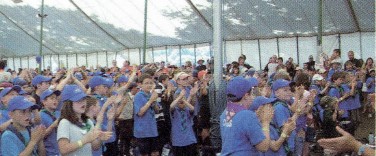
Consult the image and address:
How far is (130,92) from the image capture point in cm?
882

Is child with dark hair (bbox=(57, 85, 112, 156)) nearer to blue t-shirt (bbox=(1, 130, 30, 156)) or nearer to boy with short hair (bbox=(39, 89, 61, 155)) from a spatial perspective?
blue t-shirt (bbox=(1, 130, 30, 156))

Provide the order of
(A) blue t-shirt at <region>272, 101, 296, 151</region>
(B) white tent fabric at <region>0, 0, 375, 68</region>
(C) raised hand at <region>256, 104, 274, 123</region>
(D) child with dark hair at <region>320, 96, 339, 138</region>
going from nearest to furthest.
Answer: (C) raised hand at <region>256, 104, 274, 123</region> → (A) blue t-shirt at <region>272, 101, 296, 151</region> → (D) child with dark hair at <region>320, 96, 339, 138</region> → (B) white tent fabric at <region>0, 0, 375, 68</region>

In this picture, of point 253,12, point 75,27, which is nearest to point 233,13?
point 253,12

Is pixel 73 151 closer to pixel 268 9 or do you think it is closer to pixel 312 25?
pixel 268 9

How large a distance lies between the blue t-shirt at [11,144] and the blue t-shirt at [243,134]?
1.98 m

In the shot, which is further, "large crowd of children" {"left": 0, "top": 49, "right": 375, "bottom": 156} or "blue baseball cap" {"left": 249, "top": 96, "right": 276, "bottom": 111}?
"blue baseball cap" {"left": 249, "top": 96, "right": 276, "bottom": 111}

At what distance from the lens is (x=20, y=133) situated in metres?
4.64

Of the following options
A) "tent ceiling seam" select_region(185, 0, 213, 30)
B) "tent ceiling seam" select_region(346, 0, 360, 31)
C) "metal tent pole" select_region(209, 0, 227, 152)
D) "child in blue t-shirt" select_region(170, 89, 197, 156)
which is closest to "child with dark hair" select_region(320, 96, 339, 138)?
"metal tent pole" select_region(209, 0, 227, 152)

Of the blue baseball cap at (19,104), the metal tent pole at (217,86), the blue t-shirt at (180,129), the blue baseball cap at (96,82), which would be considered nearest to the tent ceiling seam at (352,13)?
the metal tent pole at (217,86)

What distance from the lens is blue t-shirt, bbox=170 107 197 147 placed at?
7.92 metres

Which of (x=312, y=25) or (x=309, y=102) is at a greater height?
(x=312, y=25)

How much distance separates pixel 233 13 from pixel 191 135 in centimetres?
1367

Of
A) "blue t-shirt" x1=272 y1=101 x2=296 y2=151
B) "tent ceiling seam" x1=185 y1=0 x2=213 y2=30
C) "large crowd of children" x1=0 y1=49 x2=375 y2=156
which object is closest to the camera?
"large crowd of children" x1=0 y1=49 x2=375 y2=156

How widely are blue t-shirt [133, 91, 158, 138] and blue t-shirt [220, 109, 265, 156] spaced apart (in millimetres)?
3133
